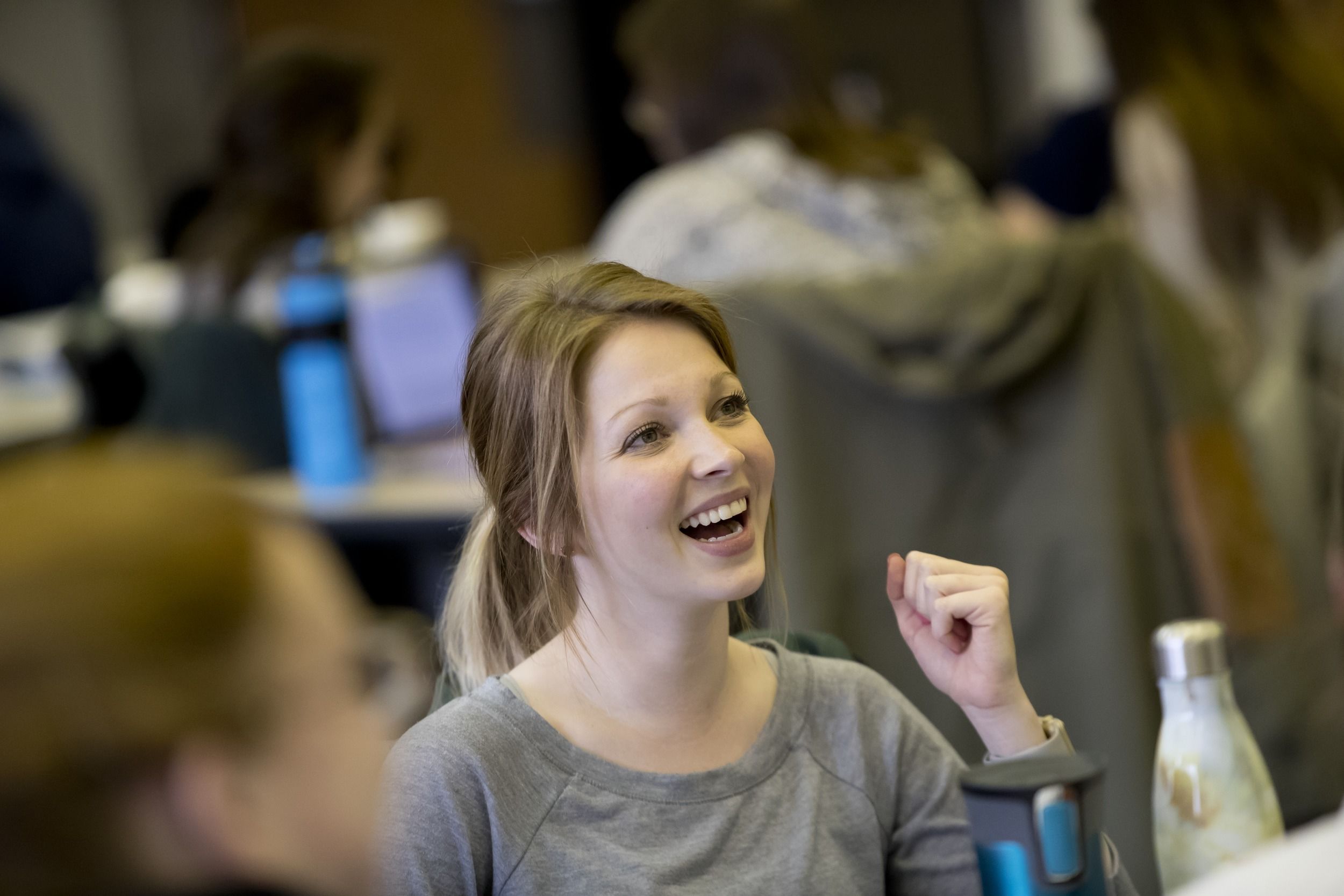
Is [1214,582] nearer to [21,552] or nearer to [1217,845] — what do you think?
[1217,845]

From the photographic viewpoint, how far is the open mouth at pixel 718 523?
630 millimetres

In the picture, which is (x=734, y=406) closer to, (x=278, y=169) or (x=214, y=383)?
(x=214, y=383)

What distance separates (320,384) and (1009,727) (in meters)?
1.52

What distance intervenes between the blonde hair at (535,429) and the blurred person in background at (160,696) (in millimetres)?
192

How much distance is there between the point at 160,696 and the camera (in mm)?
398

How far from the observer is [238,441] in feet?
7.09

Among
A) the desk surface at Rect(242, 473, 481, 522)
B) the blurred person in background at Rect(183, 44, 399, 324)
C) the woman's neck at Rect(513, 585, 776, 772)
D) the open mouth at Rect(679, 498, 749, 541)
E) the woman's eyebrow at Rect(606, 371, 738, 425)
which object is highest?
the blurred person in background at Rect(183, 44, 399, 324)

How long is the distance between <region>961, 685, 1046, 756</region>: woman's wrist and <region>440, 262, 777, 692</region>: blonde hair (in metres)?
0.13

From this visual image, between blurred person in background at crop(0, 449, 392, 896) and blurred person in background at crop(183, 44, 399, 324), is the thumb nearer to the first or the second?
blurred person in background at crop(0, 449, 392, 896)

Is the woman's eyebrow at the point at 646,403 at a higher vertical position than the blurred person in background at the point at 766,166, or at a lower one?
lower

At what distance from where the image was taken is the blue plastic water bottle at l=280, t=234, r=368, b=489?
79.8 inches

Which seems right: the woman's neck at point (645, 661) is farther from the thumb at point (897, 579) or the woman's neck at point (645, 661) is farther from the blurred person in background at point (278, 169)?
the blurred person in background at point (278, 169)

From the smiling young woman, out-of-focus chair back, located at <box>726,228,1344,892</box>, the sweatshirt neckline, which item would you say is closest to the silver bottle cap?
the smiling young woman

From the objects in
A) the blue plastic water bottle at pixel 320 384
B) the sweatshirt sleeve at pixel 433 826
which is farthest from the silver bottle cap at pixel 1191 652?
the blue plastic water bottle at pixel 320 384
